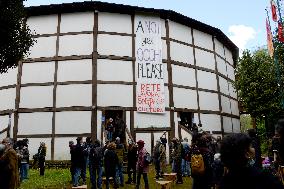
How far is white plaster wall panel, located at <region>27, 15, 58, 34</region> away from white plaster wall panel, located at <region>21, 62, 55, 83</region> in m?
2.34

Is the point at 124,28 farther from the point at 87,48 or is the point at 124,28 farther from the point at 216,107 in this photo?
the point at 216,107

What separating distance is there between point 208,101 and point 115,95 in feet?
25.2

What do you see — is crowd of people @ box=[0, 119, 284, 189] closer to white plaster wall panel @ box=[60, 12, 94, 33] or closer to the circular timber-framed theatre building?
the circular timber-framed theatre building

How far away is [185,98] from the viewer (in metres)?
22.7

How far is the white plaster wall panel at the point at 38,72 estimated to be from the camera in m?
21.1

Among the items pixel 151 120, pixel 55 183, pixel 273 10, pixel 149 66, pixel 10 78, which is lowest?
pixel 55 183

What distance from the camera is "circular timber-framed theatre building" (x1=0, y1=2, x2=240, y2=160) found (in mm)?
20297

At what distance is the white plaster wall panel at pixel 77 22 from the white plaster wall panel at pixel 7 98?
5231 millimetres

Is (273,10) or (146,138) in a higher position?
(273,10)

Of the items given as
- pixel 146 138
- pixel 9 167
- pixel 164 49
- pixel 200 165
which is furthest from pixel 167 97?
pixel 9 167

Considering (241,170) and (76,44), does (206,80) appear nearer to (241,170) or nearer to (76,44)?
(76,44)

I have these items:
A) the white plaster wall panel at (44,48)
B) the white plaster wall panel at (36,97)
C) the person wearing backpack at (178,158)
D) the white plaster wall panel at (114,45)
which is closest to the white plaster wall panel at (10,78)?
the white plaster wall panel at (36,97)

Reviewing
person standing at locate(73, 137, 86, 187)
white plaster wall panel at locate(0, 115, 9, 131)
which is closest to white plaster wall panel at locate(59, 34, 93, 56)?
white plaster wall panel at locate(0, 115, 9, 131)

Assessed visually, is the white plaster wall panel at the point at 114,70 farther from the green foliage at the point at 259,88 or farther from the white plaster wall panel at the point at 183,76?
the green foliage at the point at 259,88
